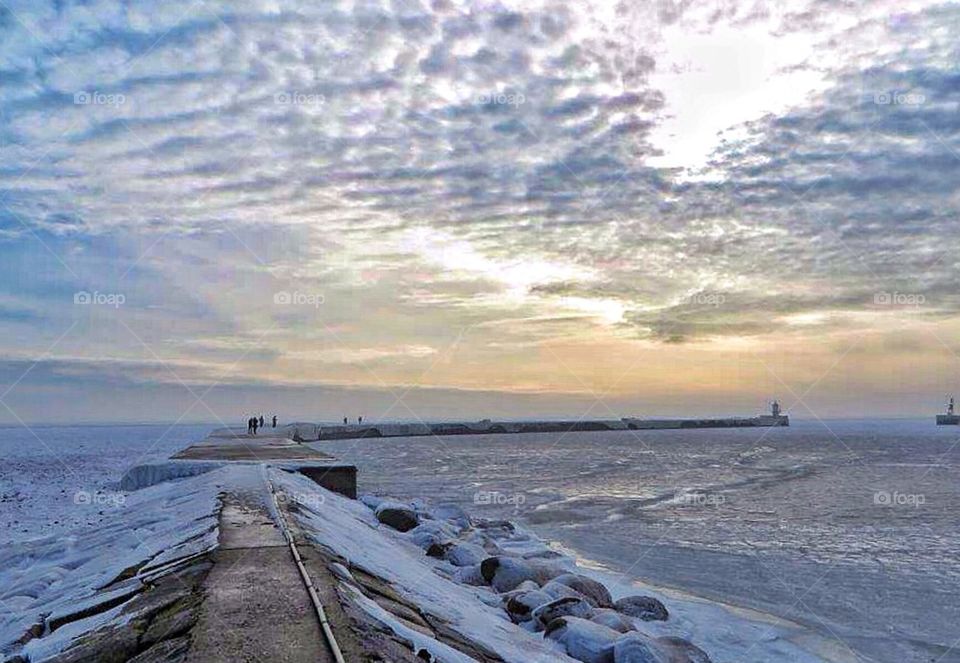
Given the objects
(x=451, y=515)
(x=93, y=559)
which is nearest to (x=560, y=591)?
(x=93, y=559)

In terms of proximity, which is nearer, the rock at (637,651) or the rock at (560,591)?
the rock at (637,651)

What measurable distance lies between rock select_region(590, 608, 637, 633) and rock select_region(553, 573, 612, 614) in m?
1.22

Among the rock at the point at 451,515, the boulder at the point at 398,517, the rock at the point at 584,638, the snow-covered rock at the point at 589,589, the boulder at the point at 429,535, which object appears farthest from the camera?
the rock at the point at 451,515

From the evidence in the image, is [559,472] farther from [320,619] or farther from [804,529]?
[320,619]

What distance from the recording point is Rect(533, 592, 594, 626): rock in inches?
364

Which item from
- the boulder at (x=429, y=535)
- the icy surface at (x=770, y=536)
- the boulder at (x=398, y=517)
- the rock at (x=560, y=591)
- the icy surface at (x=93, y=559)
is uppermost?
the icy surface at (x=93, y=559)

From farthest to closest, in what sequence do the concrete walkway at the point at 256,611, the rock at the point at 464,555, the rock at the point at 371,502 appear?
the rock at the point at 371,502 < the rock at the point at 464,555 < the concrete walkway at the point at 256,611

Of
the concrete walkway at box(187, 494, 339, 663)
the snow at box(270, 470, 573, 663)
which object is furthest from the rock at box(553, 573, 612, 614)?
the concrete walkway at box(187, 494, 339, 663)

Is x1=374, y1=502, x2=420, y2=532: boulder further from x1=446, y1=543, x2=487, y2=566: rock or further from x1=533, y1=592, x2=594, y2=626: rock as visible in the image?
x1=533, y1=592, x2=594, y2=626: rock

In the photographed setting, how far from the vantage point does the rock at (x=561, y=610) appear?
9.26m

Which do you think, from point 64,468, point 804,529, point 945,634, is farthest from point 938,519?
point 64,468

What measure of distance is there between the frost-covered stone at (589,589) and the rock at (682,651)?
1.82m

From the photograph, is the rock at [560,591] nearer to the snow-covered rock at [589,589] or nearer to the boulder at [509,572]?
the snow-covered rock at [589,589]

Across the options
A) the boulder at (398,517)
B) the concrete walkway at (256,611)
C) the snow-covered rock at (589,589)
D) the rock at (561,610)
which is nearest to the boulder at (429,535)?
the boulder at (398,517)
